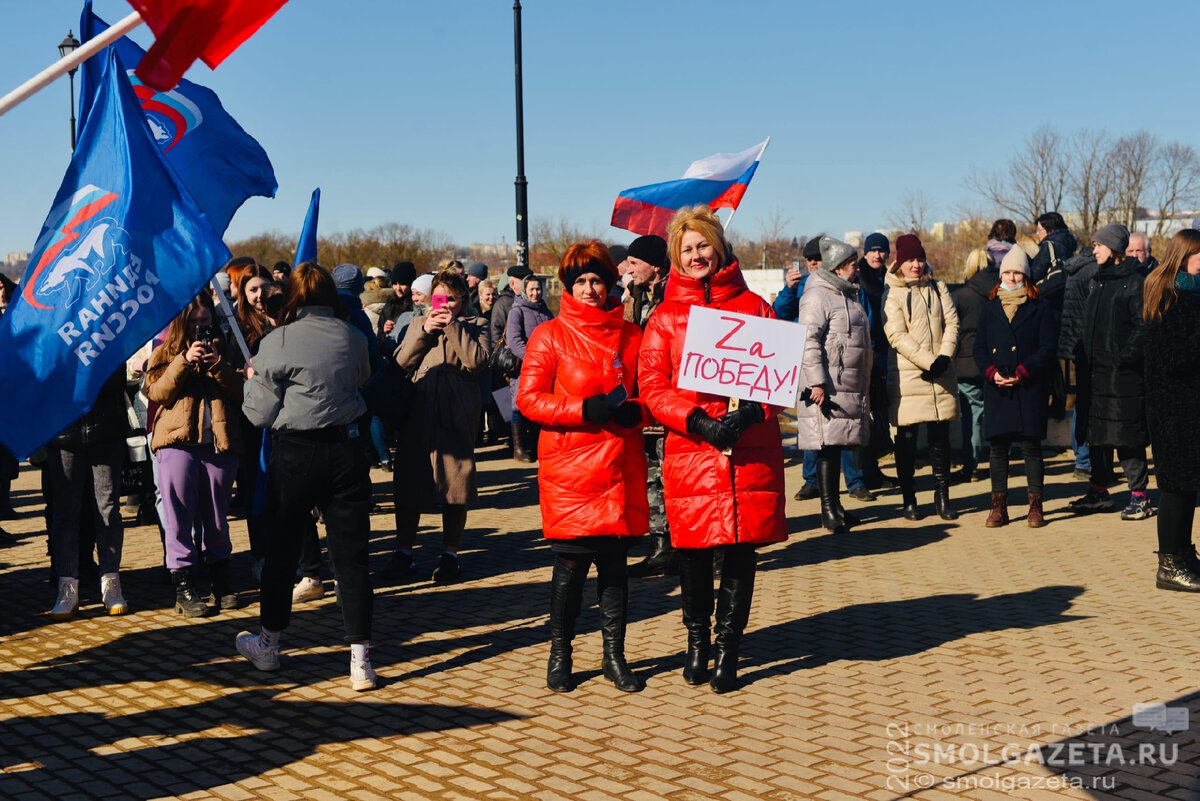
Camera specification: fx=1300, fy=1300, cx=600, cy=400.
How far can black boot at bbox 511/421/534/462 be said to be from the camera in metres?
15.4

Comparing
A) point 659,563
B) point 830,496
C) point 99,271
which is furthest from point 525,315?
point 99,271

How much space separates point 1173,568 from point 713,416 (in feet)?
12.2

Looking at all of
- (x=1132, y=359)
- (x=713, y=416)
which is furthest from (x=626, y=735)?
(x=1132, y=359)

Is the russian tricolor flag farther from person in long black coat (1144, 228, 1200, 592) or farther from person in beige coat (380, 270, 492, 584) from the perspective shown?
person in long black coat (1144, 228, 1200, 592)

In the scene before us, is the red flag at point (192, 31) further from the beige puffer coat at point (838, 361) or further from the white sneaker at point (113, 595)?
the beige puffer coat at point (838, 361)

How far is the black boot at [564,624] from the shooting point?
6.29 meters

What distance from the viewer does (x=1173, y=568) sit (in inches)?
321

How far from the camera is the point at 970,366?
13422mm

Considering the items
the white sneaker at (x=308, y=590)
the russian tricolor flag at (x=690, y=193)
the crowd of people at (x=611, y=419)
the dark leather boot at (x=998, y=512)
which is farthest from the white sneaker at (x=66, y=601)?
the dark leather boot at (x=998, y=512)

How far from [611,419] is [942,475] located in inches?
229

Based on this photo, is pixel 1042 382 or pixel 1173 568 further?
pixel 1042 382

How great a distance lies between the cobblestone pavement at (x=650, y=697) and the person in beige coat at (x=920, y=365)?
1.78 metres

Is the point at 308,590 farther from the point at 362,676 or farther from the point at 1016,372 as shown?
the point at 1016,372

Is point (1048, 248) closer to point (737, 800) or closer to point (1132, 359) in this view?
point (1132, 359)
